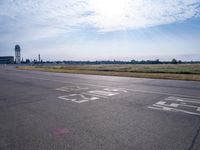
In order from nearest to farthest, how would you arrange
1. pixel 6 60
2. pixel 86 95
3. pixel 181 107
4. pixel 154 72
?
pixel 181 107, pixel 86 95, pixel 154 72, pixel 6 60

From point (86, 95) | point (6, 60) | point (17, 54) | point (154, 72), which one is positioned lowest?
point (86, 95)

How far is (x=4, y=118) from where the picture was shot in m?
5.41

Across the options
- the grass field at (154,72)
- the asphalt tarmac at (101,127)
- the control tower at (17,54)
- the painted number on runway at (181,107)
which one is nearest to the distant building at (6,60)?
the control tower at (17,54)

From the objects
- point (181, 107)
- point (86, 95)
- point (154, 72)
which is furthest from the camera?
point (154, 72)

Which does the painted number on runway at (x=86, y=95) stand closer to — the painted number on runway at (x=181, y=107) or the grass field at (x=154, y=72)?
the painted number on runway at (x=181, y=107)

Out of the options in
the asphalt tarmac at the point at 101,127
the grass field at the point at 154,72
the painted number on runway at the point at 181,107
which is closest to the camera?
the asphalt tarmac at the point at 101,127

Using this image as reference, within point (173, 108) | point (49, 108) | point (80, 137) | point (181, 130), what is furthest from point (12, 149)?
point (173, 108)

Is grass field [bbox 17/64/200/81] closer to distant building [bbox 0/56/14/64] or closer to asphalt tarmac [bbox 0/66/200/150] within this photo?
asphalt tarmac [bbox 0/66/200/150]

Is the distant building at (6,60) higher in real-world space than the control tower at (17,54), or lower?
lower

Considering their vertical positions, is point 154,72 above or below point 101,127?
above

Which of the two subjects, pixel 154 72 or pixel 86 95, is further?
pixel 154 72

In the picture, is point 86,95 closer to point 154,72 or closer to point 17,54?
point 154,72

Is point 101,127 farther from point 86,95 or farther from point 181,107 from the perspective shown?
point 86,95

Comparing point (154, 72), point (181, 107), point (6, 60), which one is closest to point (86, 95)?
point (181, 107)
